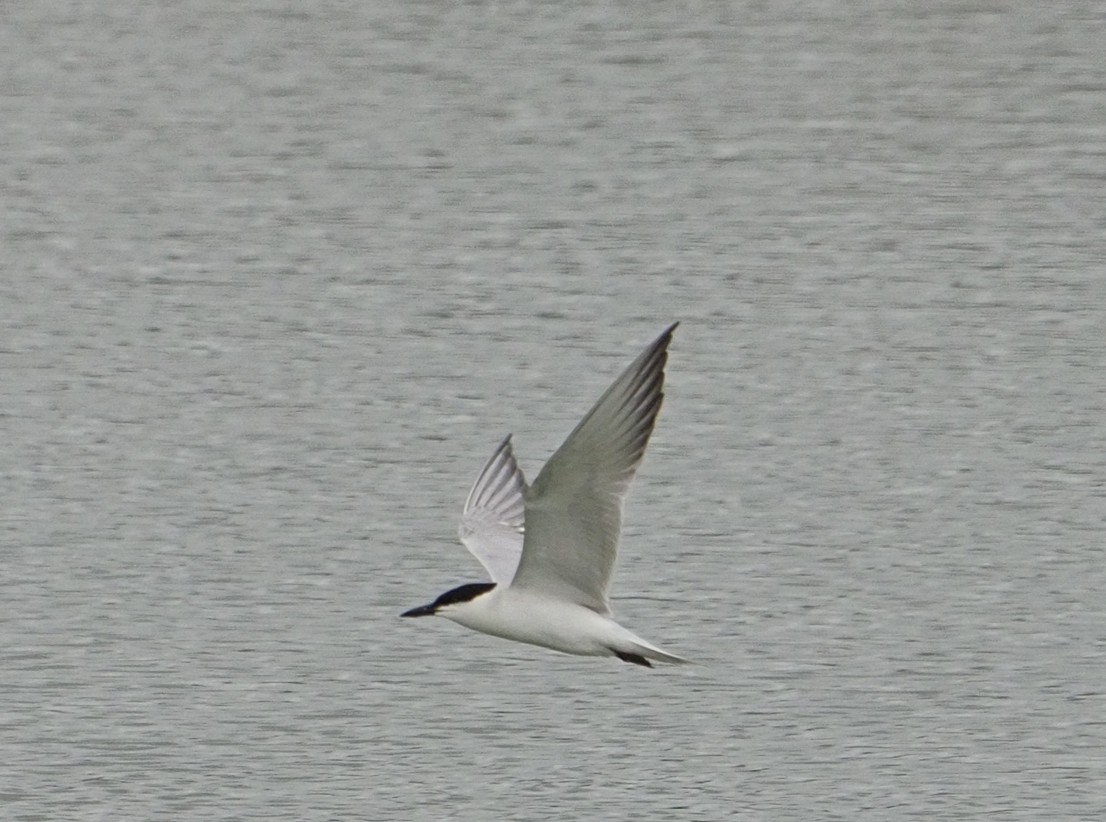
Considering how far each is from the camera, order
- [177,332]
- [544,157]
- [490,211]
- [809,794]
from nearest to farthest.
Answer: [809,794], [177,332], [490,211], [544,157]

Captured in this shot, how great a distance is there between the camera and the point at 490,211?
1491 cm

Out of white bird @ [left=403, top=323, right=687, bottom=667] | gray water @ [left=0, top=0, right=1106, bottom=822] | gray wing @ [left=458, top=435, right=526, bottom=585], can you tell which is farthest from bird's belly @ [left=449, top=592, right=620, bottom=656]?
gray water @ [left=0, top=0, right=1106, bottom=822]

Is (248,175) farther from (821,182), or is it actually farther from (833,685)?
(833,685)

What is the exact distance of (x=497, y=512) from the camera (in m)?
7.46

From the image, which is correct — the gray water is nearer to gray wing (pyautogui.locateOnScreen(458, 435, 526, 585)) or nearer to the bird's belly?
gray wing (pyautogui.locateOnScreen(458, 435, 526, 585))

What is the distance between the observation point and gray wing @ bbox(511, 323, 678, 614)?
6.05m

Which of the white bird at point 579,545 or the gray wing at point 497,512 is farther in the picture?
the gray wing at point 497,512

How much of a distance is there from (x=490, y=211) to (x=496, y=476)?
7.51 meters

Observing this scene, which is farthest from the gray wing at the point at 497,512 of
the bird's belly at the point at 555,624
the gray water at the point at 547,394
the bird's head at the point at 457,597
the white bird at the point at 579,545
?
the gray water at the point at 547,394

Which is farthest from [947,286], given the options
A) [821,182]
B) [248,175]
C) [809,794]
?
[809,794]

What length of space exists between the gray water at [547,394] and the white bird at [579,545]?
1502mm

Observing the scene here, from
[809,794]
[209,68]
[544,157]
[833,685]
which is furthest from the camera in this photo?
[209,68]

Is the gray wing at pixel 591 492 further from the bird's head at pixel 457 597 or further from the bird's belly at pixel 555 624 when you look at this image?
the bird's head at pixel 457 597

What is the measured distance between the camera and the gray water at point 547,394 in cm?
855
